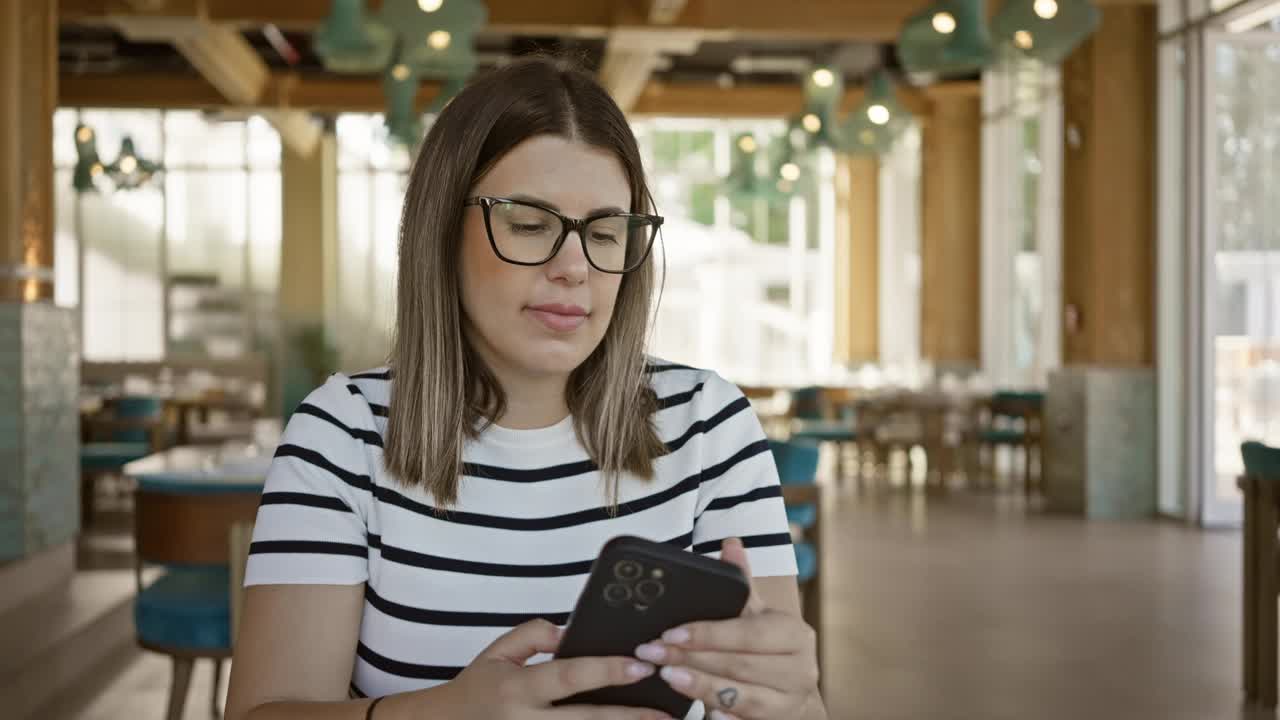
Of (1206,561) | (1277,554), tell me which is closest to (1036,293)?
(1206,561)

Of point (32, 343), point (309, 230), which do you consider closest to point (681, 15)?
point (32, 343)

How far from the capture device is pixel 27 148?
20.1 ft

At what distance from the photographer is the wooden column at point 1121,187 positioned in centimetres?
962

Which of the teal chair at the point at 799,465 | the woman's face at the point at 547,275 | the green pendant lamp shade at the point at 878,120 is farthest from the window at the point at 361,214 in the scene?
the woman's face at the point at 547,275

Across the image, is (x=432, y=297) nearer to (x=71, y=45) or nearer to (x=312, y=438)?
(x=312, y=438)

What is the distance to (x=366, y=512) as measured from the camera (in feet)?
4.38

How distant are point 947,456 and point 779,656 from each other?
1030 centimetres

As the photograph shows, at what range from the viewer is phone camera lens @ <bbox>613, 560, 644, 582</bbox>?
3.27 feet

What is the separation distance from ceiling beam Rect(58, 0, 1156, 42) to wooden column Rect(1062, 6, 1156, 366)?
65.5 inches

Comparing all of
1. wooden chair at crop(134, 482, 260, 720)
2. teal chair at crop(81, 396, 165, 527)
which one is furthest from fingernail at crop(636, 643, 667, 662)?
teal chair at crop(81, 396, 165, 527)

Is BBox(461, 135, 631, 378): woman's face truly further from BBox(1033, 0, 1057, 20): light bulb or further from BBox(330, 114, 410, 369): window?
BBox(330, 114, 410, 369): window

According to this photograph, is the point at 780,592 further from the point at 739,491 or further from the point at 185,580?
the point at 185,580

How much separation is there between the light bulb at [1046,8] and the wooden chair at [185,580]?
3604mm

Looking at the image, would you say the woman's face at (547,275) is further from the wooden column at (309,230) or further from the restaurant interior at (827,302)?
the wooden column at (309,230)
